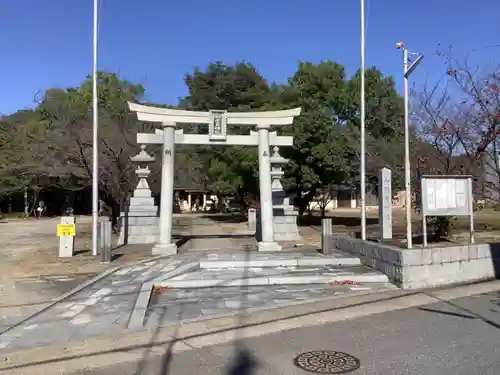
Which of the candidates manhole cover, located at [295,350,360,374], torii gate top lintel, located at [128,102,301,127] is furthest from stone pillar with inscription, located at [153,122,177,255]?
manhole cover, located at [295,350,360,374]

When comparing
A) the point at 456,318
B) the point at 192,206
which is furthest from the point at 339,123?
the point at 192,206

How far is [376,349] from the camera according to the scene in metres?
5.84

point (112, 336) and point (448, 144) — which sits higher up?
point (448, 144)

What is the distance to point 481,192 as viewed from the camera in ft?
56.4

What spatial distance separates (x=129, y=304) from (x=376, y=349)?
4.43 m

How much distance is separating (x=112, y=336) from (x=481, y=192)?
1457 cm

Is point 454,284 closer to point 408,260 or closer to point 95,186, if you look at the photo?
point 408,260

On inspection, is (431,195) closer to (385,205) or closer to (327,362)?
(385,205)

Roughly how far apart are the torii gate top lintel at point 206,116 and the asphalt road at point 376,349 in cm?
987

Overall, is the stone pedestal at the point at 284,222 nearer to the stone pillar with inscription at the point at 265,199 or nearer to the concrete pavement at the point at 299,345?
the stone pillar with inscription at the point at 265,199

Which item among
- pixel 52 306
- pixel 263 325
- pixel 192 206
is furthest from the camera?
pixel 192 206

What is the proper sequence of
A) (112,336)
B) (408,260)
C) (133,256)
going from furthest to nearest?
(133,256), (408,260), (112,336)

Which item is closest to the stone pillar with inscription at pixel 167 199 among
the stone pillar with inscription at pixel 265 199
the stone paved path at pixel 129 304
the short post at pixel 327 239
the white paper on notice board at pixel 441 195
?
the stone pillar with inscription at pixel 265 199

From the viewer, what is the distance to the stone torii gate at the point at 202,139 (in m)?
15.3
